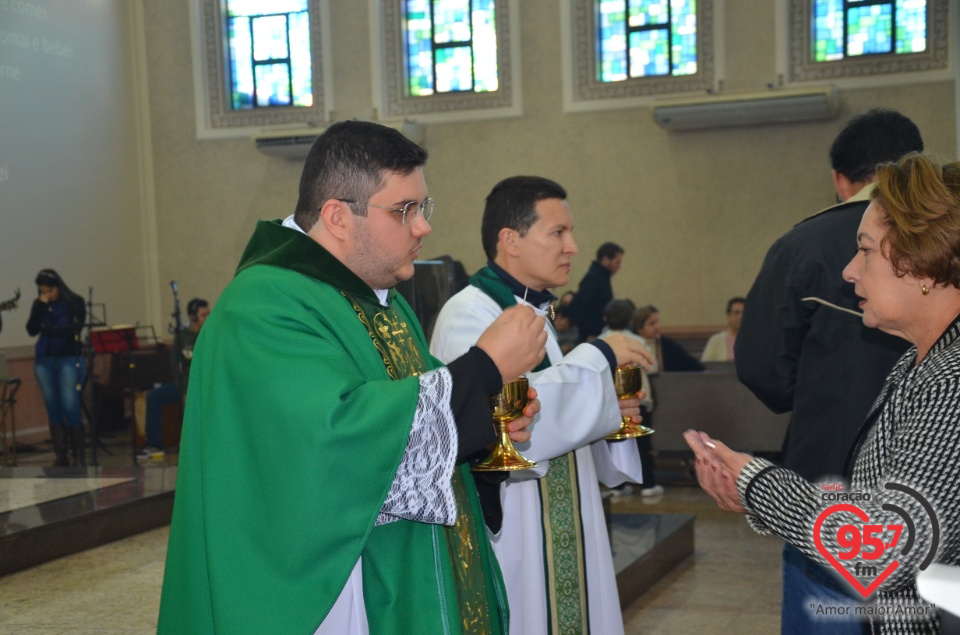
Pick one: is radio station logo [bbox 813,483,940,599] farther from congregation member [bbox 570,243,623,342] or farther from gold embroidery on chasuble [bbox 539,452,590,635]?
congregation member [bbox 570,243,623,342]

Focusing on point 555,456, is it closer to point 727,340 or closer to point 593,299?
point 593,299

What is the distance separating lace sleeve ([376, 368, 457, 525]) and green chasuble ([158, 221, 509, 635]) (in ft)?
0.13

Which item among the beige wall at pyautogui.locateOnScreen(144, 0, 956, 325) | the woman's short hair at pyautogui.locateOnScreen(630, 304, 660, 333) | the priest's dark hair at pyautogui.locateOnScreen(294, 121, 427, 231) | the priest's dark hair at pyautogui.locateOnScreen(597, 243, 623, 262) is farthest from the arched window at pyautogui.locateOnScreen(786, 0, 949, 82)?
the priest's dark hair at pyautogui.locateOnScreen(294, 121, 427, 231)

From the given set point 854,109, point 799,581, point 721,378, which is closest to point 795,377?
point 799,581

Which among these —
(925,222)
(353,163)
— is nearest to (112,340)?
(353,163)

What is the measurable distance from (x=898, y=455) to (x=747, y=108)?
1036cm

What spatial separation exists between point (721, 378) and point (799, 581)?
5092 mm

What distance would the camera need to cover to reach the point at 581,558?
9.45 ft

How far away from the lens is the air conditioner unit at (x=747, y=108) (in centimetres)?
1112

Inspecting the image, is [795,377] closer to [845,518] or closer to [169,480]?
[845,518]

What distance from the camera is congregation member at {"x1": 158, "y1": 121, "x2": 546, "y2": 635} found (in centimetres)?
179

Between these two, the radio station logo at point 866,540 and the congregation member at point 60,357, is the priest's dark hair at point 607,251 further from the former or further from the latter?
the radio station logo at point 866,540

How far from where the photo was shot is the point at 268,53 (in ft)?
44.7

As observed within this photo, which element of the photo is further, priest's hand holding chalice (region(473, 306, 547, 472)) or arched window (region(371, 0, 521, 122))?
arched window (region(371, 0, 521, 122))
